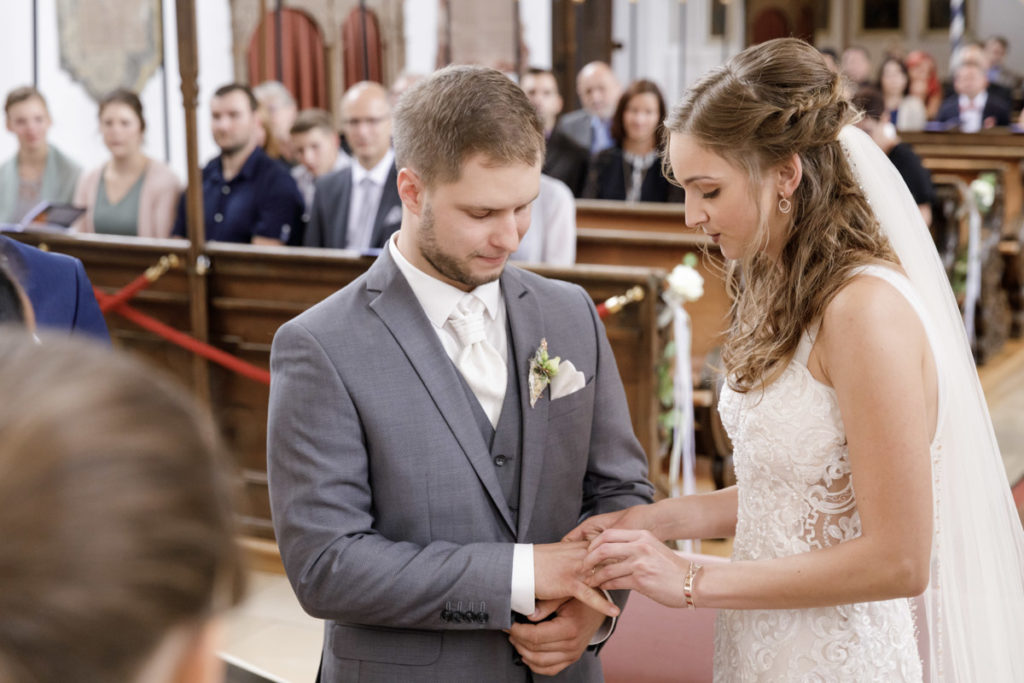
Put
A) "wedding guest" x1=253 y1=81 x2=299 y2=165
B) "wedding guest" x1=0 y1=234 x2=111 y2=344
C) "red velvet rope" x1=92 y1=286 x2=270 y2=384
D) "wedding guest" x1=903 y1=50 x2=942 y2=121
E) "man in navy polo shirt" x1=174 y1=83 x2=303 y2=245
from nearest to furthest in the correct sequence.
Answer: "wedding guest" x1=0 y1=234 x2=111 y2=344
"red velvet rope" x1=92 y1=286 x2=270 y2=384
"man in navy polo shirt" x1=174 y1=83 x2=303 y2=245
"wedding guest" x1=253 y1=81 x2=299 y2=165
"wedding guest" x1=903 y1=50 x2=942 y2=121

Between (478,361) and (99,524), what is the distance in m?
1.26

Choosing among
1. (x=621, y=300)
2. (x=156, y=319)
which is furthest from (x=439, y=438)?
(x=156, y=319)

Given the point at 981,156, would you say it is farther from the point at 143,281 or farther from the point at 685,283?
the point at 143,281

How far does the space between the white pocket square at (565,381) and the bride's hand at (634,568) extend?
0.81ft

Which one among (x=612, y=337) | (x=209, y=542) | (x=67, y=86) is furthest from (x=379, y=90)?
(x=67, y=86)

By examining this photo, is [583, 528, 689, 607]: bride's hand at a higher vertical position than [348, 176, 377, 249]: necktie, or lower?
lower

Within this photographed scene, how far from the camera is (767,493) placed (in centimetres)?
193

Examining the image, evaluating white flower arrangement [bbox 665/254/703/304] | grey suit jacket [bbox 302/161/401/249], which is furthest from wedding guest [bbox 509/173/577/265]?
grey suit jacket [bbox 302/161/401/249]

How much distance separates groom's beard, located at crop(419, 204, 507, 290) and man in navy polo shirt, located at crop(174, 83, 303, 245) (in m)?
3.76

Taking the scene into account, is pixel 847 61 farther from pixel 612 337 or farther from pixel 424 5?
pixel 612 337

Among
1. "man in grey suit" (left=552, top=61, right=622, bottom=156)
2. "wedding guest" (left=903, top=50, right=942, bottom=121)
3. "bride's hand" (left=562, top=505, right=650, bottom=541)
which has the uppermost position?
"wedding guest" (left=903, top=50, right=942, bottom=121)

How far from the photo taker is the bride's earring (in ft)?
5.97

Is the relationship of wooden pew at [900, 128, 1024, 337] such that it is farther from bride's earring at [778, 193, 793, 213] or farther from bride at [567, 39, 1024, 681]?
bride's earring at [778, 193, 793, 213]

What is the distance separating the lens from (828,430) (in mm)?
1792
